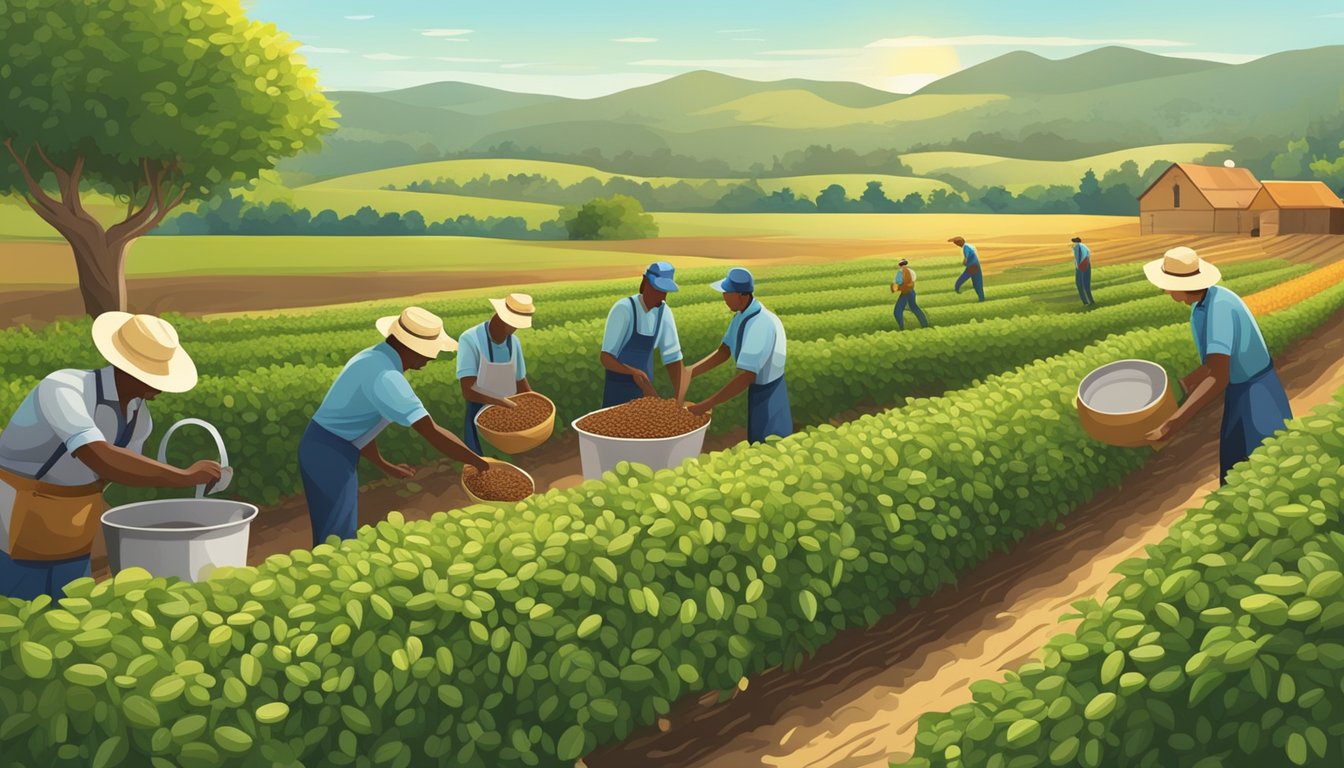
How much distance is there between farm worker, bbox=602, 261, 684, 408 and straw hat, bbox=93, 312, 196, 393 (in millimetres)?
3820

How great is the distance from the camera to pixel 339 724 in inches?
157

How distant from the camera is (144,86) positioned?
831 inches

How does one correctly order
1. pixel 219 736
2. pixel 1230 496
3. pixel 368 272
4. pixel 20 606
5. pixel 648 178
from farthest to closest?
pixel 648 178 < pixel 368 272 < pixel 1230 496 < pixel 20 606 < pixel 219 736

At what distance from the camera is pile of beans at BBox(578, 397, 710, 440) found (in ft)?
24.6

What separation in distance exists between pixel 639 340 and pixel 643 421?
51.9 inches

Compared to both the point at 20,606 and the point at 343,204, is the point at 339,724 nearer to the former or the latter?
the point at 20,606

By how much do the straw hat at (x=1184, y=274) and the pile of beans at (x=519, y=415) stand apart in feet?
13.9

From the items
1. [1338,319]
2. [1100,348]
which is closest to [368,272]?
[1338,319]

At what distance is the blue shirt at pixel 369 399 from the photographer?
5.99 metres

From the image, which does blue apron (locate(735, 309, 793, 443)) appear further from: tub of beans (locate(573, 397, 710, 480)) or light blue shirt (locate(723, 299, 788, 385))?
tub of beans (locate(573, 397, 710, 480))

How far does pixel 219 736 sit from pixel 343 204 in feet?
226

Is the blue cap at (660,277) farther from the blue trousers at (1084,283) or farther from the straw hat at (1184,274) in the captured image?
the blue trousers at (1084,283)

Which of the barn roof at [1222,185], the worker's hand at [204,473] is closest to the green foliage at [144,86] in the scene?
the worker's hand at [204,473]

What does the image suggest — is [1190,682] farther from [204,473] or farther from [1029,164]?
[1029,164]
